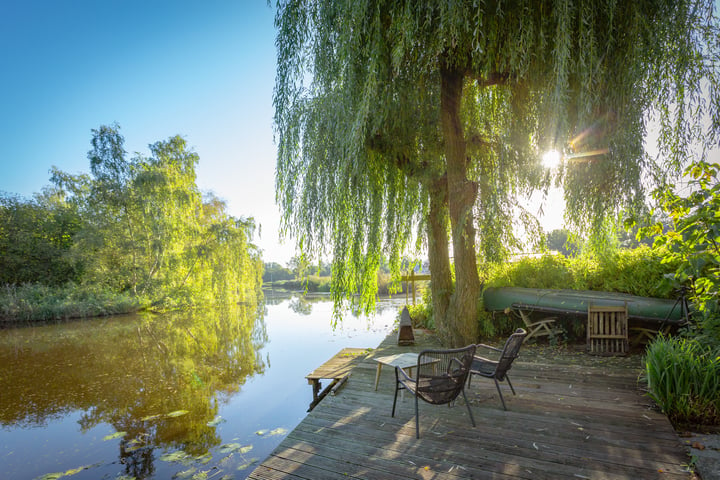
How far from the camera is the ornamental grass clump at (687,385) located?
8.13 feet

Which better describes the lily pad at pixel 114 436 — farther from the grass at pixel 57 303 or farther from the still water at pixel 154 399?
the grass at pixel 57 303

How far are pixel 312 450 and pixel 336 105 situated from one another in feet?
12.2

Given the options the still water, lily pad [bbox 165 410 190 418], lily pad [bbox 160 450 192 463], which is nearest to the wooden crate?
the still water

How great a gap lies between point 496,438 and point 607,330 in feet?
12.1

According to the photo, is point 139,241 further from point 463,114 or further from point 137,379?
point 463,114

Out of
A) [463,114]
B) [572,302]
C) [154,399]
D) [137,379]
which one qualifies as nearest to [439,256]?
[572,302]

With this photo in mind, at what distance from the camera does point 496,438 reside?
2.41 meters

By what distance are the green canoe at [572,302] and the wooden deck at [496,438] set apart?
1.70 metres

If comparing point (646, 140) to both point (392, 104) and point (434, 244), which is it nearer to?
point (392, 104)

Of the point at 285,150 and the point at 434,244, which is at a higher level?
the point at 285,150

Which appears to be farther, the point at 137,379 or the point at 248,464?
the point at 137,379

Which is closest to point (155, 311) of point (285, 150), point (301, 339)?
point (301, 339)

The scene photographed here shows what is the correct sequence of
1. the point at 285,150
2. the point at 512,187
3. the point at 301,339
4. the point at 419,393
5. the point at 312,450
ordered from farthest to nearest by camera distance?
the point at 301,339
the point at 512,187
the point at 285,150
the point at 419,393
the point at 312,450

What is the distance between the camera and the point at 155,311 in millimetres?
17266
